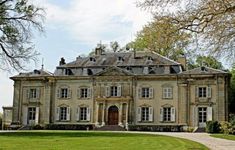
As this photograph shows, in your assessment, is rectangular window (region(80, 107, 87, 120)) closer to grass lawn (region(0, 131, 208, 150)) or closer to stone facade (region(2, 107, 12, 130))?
stone facade (region(2, 107, 12, 130))

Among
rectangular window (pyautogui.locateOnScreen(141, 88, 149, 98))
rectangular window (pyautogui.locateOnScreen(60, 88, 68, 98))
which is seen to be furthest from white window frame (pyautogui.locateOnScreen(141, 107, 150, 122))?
rectangular window (pyautogui.locateOnScreen(60, 88, 68, 98))

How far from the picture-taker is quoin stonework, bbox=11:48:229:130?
39.5 meters

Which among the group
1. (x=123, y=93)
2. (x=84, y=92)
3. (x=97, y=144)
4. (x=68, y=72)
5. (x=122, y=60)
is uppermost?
(x=122, y=60)

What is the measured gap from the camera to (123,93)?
4144 centimetres

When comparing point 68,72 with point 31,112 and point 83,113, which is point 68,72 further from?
point 31,112

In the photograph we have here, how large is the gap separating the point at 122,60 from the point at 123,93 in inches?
148

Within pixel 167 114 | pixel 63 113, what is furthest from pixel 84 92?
pixel 167 114

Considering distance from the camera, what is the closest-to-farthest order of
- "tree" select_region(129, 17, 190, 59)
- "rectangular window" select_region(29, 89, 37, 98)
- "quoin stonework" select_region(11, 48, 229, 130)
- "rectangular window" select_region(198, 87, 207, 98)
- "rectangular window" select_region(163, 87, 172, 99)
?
"tree" select_region(129, 17, 190, 59) < "quoin stonework" select_region(11, 48, 229, 130) < "rectangular window" select_region(198, 87, 207, 98) < "rectangular window" select_region(163, 87, 172, 99) < "rectangular window" select_region(29, 89, 37, 98)

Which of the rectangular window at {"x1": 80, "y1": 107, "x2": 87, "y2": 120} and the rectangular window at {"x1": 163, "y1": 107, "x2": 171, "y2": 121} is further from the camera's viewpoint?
the rectangular window at {"x1": 80, "y1": 107, "x2": 87, "y2": 120}

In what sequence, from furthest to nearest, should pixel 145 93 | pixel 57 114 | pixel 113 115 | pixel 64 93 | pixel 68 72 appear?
pixel 68 72 < pixel 64 93 < pixel 57 114 < pixel 113 115 < pixel 145 93

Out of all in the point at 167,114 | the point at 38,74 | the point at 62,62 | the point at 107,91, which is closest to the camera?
the point at 167,114

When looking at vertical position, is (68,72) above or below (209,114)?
above

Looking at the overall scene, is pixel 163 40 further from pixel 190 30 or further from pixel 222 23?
pixel 222 23

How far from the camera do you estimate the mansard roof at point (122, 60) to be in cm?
4175
